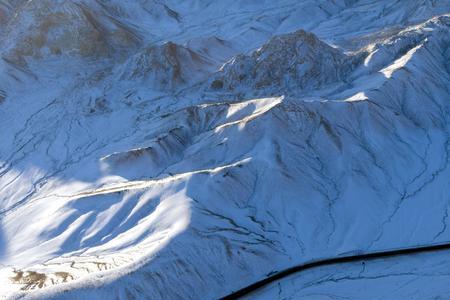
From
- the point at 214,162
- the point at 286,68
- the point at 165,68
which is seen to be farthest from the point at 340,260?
the point at 165,68

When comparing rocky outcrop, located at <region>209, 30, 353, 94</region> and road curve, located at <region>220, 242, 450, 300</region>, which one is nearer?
road curve, located at <region>220, 242, 450, 300</region>

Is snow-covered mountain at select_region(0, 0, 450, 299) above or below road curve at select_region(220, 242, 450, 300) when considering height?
above

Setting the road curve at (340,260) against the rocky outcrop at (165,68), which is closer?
the road curve at (340,260)

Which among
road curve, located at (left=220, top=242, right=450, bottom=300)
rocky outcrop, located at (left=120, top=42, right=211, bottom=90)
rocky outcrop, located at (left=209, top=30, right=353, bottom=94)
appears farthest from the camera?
rocky outcrop, located at (left=120, top=42, right=211, bottom=90)

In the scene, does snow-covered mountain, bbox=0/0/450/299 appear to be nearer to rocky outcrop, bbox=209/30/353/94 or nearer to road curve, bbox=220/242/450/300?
rocky outcrop, bbox=209/30/353/94

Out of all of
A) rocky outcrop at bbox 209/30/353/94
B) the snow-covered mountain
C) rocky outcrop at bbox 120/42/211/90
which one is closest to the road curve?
the snow-covered mountain

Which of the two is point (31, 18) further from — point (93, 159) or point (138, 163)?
point (138, 163)

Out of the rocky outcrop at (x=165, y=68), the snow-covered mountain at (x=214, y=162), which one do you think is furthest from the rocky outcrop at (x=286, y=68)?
the rocky outcrop at (x=165, y=68)

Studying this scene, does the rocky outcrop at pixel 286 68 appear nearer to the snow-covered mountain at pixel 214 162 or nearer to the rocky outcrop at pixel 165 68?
the snow-covered mountain at pixel 214 162

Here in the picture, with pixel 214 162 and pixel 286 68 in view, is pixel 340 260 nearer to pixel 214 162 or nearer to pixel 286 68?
pixel 214 162
